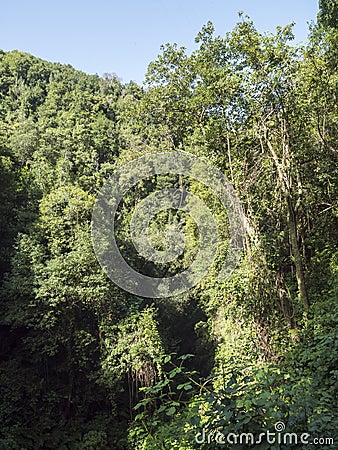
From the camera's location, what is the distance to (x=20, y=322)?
8.15 m

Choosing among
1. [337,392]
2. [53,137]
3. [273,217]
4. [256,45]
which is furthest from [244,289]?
[53,137]

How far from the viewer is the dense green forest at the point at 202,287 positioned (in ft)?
7.79

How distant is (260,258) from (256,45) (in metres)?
3.04

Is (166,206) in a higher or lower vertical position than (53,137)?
lower

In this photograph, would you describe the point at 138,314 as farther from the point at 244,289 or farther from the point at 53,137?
the point at 53,137

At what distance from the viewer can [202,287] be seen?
31.9 ft

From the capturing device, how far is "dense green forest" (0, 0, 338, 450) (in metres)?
2.37
